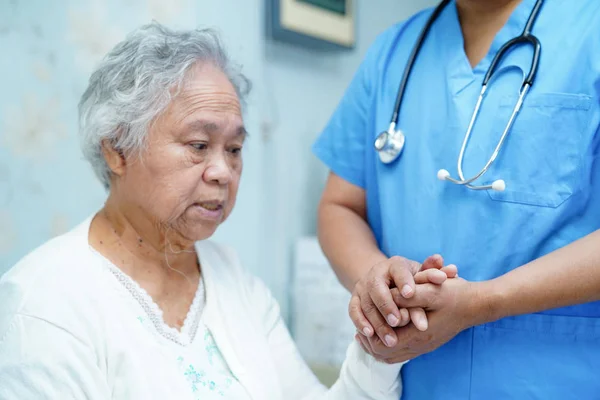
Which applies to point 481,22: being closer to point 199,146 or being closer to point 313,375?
point 199,146

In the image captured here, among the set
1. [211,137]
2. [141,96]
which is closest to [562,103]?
[211,137]

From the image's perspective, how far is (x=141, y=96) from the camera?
1154 mm

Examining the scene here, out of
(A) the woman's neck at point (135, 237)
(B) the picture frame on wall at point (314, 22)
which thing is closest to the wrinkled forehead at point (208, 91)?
(A) the woman's neck at point (135, 237)

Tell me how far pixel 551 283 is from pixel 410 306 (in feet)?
0.72

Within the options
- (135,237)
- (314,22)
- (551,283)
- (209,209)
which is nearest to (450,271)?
(551,283)

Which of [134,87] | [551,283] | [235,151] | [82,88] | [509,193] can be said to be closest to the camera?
[551,283]

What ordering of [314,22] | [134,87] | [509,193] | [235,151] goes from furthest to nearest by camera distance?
1. [314,22]
2. [235,151]
3. [134,87]
4. [509,193]

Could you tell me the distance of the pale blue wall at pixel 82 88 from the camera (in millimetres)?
1424

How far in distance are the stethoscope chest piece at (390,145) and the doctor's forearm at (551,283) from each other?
0.33 metres

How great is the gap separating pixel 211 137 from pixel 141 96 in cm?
15

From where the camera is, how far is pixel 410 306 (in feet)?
3.39

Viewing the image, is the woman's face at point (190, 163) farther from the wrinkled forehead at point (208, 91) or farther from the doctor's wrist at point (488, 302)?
the doctor's wrist at point (488, 302)

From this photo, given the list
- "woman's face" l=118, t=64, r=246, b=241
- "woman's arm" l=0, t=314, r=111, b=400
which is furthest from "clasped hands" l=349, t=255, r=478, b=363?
"woman's arm" l=0, t=314, r=111, b=400

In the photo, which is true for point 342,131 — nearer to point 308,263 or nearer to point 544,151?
point 544,151
